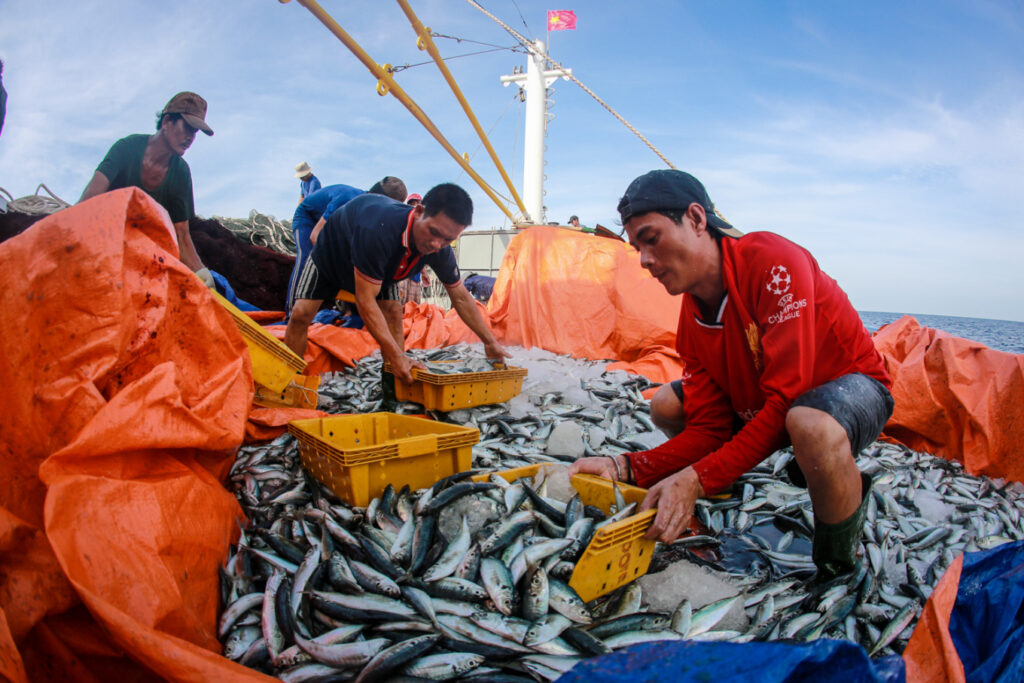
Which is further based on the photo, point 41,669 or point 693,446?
point 693,446

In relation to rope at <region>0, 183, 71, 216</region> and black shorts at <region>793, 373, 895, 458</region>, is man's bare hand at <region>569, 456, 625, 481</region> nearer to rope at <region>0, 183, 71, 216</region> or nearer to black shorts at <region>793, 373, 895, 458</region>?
black shorts at <region>793, 373, 895, 458</region>

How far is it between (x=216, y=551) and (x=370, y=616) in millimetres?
609

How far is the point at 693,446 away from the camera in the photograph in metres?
2.61

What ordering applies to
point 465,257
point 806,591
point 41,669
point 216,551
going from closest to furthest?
point 41,669 < point 216,551 < point 806,591 < point 465,257

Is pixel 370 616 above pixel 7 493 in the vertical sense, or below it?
below

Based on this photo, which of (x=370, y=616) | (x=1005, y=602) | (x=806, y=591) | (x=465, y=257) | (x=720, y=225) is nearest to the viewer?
(x=1005, y=602)

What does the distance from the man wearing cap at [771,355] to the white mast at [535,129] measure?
17549mm

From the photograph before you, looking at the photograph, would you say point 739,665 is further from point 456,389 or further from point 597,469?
point 456,389

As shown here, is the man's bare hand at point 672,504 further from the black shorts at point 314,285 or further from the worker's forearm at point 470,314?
the black shorts at point 314,285

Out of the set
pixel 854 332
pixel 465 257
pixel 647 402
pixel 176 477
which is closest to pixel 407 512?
pixel 176 477

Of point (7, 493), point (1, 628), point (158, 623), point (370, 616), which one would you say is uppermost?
point (7, 493)

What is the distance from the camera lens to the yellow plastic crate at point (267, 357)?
317 cm

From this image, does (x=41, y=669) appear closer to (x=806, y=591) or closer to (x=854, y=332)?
(x=806, y=591)

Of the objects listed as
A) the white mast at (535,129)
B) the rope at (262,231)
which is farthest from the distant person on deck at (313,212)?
the white mast at (535,129)
